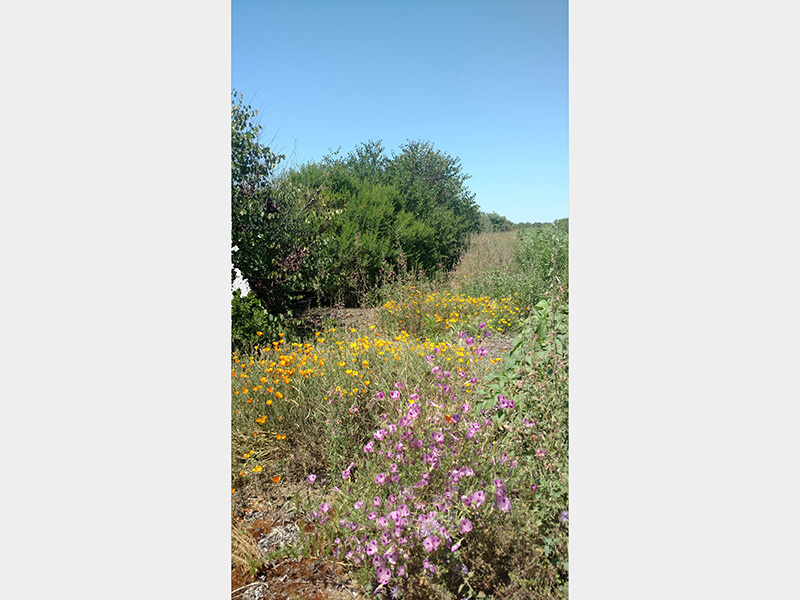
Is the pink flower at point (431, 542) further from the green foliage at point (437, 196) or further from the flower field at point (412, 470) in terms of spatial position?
the green foliage at point (437, 196)

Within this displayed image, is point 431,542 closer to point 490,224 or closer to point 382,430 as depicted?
point 382,430

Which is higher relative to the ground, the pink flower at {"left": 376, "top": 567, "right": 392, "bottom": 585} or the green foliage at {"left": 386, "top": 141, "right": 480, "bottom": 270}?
the green foliage at {"left": 386, "top": 141, "right": 480, "bottom": 270}

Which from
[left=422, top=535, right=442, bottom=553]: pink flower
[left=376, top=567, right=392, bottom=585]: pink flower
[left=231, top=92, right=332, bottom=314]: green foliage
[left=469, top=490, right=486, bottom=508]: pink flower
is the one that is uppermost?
[left=231, top=92, right=332, bottom=314]: green foliage

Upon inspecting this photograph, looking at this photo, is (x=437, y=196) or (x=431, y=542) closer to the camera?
(x=431, y=542)

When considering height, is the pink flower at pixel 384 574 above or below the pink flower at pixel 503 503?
below

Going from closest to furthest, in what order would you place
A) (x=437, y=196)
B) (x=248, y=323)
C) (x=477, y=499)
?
(x=477, y=499) < (x=248, y=323) < (x=437, y=196)

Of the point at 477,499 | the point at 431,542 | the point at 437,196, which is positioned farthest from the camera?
the point at 437,196

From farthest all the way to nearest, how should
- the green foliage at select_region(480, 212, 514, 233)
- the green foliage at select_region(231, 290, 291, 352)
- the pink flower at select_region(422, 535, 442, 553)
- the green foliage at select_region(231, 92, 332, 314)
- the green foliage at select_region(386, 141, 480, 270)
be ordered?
1. the green foliage at select_region(386, 141, 480, 270)
2. the green foliage at select_region(480, 212, 514, 233)
3. the green foliage at select_region(231, 92, 332, 314)
4. the green foliage at select_region(231, 290, 291, 352)
5. the pink flower at select_region(422, 535, 442, 553)

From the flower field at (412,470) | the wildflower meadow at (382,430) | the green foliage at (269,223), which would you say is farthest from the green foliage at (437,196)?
the flower field at (412,470)

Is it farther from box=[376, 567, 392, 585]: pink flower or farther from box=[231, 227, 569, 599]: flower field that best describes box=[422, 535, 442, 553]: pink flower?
box=[376, 567, 392, 585]: pink flower

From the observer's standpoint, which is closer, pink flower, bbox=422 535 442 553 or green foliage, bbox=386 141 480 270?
pink flower, bbox=422 535 442 553

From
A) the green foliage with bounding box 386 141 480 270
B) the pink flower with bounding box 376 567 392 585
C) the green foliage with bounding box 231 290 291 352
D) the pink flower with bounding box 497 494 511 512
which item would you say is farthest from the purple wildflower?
the green foliage with bounding box 386 141 480 270

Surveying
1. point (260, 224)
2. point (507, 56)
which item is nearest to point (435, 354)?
point (507, 56)

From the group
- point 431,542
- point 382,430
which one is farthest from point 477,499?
point 382,430
